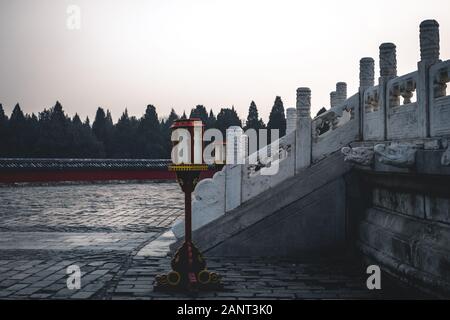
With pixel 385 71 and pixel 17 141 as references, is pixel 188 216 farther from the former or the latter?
pixel 17 141

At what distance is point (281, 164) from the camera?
7.65 metres

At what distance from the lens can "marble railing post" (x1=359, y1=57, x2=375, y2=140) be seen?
7363mm

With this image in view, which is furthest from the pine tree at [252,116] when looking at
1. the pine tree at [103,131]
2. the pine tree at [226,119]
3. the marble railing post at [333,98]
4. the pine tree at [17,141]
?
the marble railing post at [333,98]

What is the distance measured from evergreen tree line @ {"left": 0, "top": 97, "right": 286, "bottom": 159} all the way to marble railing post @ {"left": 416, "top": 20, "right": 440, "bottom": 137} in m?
32.6

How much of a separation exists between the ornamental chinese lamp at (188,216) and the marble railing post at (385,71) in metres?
2.72

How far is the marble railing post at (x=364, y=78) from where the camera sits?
290 inches

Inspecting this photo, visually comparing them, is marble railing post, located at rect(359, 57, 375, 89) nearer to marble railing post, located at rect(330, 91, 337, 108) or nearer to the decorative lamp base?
marble railing post, located at rect(330, 91, 337, 108)

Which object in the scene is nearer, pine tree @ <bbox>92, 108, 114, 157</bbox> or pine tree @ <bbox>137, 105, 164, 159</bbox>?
pine tree @ <bbox>137, 105, 164, 159</bbox>

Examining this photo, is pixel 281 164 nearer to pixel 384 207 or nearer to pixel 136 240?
pixel 384 207

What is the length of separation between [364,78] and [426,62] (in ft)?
7.47

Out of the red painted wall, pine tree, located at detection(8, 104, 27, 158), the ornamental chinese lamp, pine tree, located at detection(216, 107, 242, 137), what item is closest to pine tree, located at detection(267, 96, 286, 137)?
pine tree, located at detection(216, 107, 242, 137)

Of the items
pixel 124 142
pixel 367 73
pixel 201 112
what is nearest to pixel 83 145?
pixel 124 142

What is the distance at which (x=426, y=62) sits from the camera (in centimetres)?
527
